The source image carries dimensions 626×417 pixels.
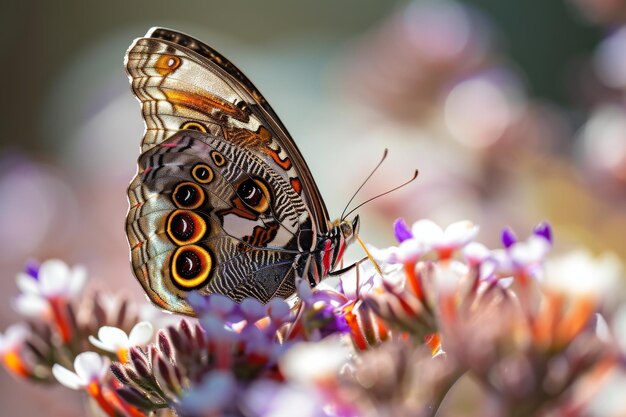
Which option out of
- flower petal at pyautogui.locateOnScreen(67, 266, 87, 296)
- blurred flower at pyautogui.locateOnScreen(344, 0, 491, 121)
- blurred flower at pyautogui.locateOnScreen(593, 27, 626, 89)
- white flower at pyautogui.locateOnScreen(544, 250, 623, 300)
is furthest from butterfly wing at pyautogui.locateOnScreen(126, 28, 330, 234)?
blurred flower at pyautogui.locateOnScreen(344, 0, 491, 121)

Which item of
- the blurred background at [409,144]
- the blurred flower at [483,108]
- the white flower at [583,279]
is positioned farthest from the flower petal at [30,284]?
the blurred flower at [483,108]

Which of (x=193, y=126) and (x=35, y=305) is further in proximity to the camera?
(x=193, y=126)

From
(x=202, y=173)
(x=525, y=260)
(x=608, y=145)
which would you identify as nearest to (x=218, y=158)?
(x=202, y=173)

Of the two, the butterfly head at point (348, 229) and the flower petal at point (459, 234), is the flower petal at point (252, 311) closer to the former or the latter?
the flower petal at point (459, 234)

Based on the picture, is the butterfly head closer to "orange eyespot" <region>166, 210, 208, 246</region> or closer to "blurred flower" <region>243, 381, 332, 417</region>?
"orange eyespot" <region>166, 210, 208, 246</region>

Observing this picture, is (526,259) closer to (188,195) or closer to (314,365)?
(314,365)

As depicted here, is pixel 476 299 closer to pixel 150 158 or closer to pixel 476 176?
pixel 150 158

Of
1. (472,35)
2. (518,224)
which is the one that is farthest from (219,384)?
(472,35)
